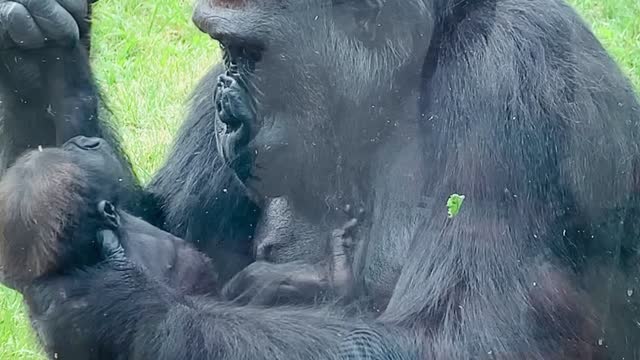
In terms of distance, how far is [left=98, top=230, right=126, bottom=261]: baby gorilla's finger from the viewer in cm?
272

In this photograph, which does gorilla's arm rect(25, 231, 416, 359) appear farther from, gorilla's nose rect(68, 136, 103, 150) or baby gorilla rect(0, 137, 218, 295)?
gorilla's nose rect(68, 136, 103, 150)

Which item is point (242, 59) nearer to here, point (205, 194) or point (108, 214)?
point (108, 214)

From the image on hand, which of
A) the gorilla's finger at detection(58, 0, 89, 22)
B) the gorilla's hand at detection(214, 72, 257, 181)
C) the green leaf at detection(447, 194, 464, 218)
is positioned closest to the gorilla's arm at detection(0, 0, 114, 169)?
the gorilla's finger at detection(58, 0, 89, 22)

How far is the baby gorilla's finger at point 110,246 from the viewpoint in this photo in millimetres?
2725

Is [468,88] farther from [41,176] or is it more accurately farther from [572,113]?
[41,176]

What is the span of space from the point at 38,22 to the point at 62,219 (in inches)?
17.6

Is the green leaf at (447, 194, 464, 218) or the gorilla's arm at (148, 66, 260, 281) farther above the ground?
the green leaf at (447, 194, 464, 218)

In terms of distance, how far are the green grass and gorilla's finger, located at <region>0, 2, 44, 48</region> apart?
48cm

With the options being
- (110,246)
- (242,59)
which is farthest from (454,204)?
(110,246)

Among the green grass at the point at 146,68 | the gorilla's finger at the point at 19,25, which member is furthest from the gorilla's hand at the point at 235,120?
the green grass at the point at 146,68

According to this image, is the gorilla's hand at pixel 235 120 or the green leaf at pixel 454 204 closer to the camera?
the green leaf at pixel 454 204

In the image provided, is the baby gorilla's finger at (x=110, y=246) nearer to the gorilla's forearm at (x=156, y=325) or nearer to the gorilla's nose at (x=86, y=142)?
the gorilla's forearm at (x=156, y=325)

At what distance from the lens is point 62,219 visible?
2676 mm

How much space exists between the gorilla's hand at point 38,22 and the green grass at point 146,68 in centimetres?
44
